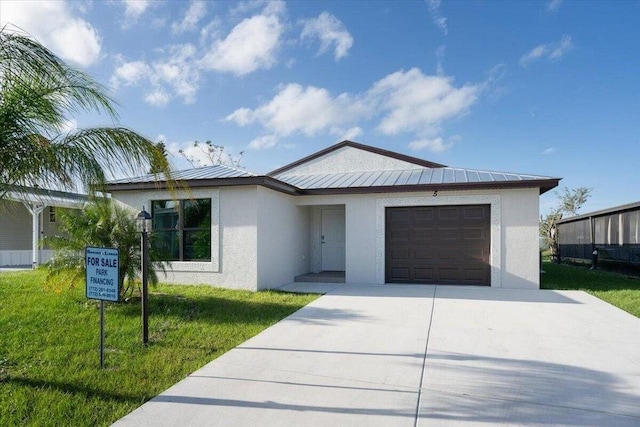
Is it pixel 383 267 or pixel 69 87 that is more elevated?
pixel 69 87

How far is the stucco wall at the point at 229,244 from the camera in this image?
1027cm

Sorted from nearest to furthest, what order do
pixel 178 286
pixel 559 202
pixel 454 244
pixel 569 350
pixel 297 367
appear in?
pixel 297 367, pixel 569 350, pixel 178 286, pixel 454 244, pixel 559 202

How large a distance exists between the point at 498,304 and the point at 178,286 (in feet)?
28.3

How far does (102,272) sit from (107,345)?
59.1 inches

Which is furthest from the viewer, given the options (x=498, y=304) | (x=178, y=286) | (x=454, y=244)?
(x=454, y=244)

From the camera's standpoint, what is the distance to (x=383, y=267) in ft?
38.6

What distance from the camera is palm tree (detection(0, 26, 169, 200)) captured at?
394cm

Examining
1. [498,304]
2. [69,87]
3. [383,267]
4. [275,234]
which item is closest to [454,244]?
[383,267]

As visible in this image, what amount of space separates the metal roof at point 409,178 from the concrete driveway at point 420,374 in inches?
180

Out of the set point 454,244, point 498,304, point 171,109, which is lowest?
point 498,304

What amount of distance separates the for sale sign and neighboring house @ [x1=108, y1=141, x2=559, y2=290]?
5401 millimetres

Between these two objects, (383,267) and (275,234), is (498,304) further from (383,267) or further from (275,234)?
(275,234)

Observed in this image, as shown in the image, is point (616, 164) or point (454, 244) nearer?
point (454, 244)

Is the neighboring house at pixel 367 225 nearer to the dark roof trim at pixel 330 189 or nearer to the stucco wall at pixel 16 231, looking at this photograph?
the dark roof trim at pixel 330 189
